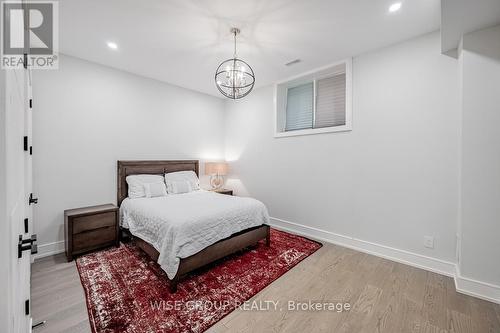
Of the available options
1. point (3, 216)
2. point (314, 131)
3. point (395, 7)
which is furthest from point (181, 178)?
point (395, 7)

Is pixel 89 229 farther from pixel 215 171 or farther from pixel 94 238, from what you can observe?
pixel 215 171

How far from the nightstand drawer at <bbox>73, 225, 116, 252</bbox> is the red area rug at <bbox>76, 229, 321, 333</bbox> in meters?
0.13

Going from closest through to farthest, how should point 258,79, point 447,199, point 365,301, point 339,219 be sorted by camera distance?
point 365,301, point 447,199, point 339,219, point 258,79

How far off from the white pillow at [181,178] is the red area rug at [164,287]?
112 cm

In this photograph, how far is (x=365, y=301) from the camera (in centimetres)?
194

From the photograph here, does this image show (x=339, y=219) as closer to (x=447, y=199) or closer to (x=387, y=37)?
(x=447, y=199)

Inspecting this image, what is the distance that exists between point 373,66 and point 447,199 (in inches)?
A: 73.3

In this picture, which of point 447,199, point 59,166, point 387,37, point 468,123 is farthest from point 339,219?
point 59,166

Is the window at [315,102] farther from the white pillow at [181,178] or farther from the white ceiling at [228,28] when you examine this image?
the white pillow at [181,178]

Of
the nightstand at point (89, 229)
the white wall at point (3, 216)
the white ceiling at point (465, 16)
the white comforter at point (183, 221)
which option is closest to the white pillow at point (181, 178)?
the white comforter at point (183, 221)

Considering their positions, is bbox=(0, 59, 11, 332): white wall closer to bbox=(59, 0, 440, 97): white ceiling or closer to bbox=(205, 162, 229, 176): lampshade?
bbox=(59, 0, 440, 97): white ceiling

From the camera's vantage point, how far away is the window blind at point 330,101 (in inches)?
131

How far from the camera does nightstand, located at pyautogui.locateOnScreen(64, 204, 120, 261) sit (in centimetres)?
261

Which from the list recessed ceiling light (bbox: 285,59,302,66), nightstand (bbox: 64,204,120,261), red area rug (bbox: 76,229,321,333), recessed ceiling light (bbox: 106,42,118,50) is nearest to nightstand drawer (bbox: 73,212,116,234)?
nightstand (bbox: 64,204,120,261)
